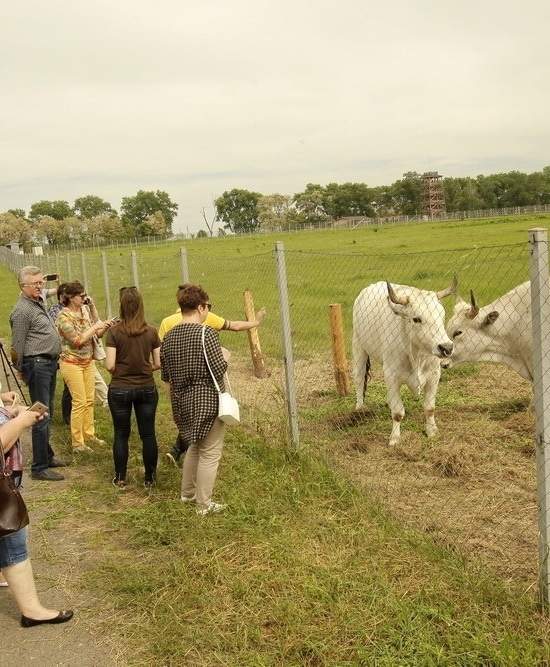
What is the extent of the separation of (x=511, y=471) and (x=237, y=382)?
472 centimetres

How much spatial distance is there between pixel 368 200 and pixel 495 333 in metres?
104

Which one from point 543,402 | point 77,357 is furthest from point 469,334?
point 77,357

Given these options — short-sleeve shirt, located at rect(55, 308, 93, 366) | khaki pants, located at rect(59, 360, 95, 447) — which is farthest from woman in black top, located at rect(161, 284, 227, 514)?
khaki pants, located at rect(59, 360, 95, 447)

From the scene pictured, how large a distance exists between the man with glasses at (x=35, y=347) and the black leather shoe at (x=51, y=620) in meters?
2.44

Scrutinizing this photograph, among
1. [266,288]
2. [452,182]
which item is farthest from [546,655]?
[452,182]

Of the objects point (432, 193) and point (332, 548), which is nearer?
point (332, 548)

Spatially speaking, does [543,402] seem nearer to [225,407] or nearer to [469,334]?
[225,407]

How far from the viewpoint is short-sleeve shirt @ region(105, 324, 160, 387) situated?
17.6ft

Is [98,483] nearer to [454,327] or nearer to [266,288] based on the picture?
[454,327]

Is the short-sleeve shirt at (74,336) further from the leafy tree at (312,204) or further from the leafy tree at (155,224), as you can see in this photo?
the leafy tree at (312,204)

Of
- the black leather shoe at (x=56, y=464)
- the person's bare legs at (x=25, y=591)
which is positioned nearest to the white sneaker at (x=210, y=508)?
the person's bare legs at (x=25, y=591)

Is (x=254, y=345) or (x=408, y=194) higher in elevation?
(x=408, y=194)

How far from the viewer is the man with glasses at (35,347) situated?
19.9 ft

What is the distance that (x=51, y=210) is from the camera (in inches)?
4633
